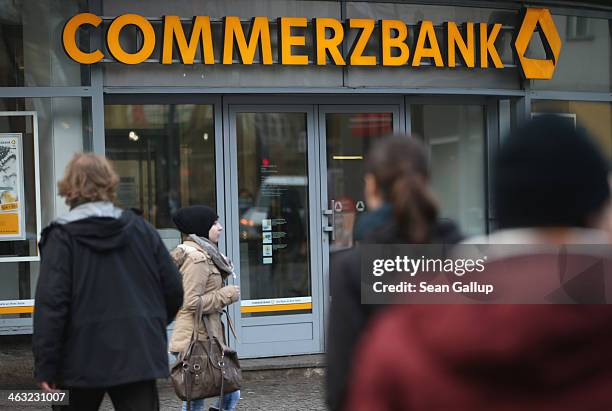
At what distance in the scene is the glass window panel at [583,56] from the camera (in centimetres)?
870

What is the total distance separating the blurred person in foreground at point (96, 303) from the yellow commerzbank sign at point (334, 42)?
373cm

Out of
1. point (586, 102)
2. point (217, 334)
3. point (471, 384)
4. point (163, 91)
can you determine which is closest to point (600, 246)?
point (471, 384)

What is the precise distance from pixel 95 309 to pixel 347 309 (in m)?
1.64

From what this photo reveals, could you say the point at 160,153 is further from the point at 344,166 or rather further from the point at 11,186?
the point at 344,166

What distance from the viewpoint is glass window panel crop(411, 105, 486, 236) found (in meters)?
8.75

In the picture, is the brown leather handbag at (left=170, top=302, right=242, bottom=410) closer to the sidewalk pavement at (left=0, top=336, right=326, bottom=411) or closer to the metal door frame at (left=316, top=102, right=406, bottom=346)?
the sidewalk pavement at (left=0, top=336, right=326, bottom=411)

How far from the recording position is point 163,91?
295 inches

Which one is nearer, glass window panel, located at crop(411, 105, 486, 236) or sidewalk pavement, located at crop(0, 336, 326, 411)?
sidewalk pavement, located at crop(0, 336, 326, 411)

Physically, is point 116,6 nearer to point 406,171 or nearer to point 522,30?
point 522,30

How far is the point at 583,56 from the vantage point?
8836 millimetres

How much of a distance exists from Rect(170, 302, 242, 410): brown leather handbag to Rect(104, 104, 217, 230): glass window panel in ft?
9.41

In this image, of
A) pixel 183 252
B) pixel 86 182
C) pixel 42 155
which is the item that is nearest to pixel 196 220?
pixel 183 252

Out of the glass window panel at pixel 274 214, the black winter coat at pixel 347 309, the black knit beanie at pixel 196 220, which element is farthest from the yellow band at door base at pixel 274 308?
the black winter coat at pixel 347 309

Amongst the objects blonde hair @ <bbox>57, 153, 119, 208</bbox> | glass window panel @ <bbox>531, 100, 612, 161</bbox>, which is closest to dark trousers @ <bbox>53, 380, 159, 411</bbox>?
blonde hair @ <bbox>57, 153, 119, 208</bbox>
